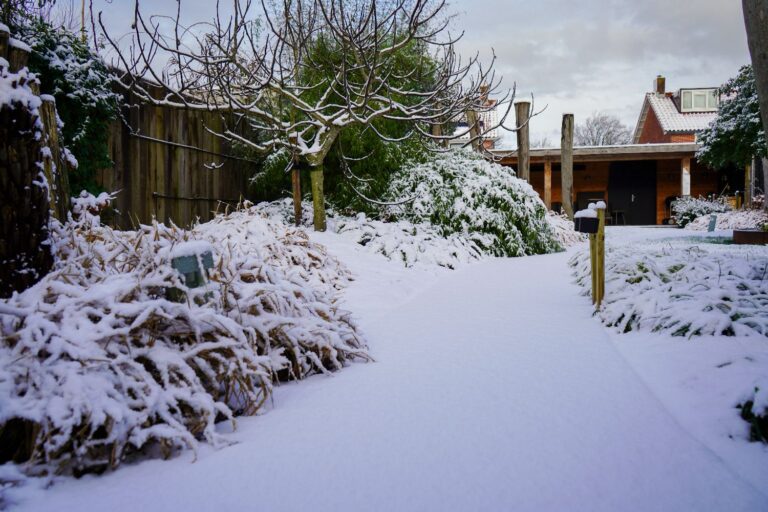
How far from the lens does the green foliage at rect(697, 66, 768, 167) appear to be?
339 inches

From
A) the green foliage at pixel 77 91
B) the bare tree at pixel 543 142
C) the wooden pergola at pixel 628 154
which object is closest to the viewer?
the green foliage at pixel 77 91

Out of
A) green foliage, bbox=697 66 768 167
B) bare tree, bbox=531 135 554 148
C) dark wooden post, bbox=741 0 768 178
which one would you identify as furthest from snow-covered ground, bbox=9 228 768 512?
bare tree, bbox=531 135 554 148

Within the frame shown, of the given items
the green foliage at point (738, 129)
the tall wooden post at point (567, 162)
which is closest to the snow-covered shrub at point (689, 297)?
the green foliage at point (738, 129)

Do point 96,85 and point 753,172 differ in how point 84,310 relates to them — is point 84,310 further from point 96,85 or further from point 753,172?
point 753,172

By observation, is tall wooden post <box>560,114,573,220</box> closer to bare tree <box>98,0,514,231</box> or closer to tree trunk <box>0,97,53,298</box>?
bare tree <box>98,0,514,231</box>

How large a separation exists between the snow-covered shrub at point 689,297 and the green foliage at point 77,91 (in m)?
4.57

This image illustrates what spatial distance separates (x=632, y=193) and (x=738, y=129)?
9.33 metres

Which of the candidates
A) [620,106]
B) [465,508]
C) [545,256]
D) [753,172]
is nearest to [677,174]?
[753,172]

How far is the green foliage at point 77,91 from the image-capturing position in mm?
4281

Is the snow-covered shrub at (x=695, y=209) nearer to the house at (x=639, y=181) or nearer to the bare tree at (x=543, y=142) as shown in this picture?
the house at (x=639, y=181)

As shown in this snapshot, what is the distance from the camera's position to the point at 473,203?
23.7 ft

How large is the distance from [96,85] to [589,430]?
5.02 m

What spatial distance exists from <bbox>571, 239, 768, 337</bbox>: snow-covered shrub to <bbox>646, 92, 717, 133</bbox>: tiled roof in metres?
19.0

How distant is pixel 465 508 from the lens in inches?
45.7
